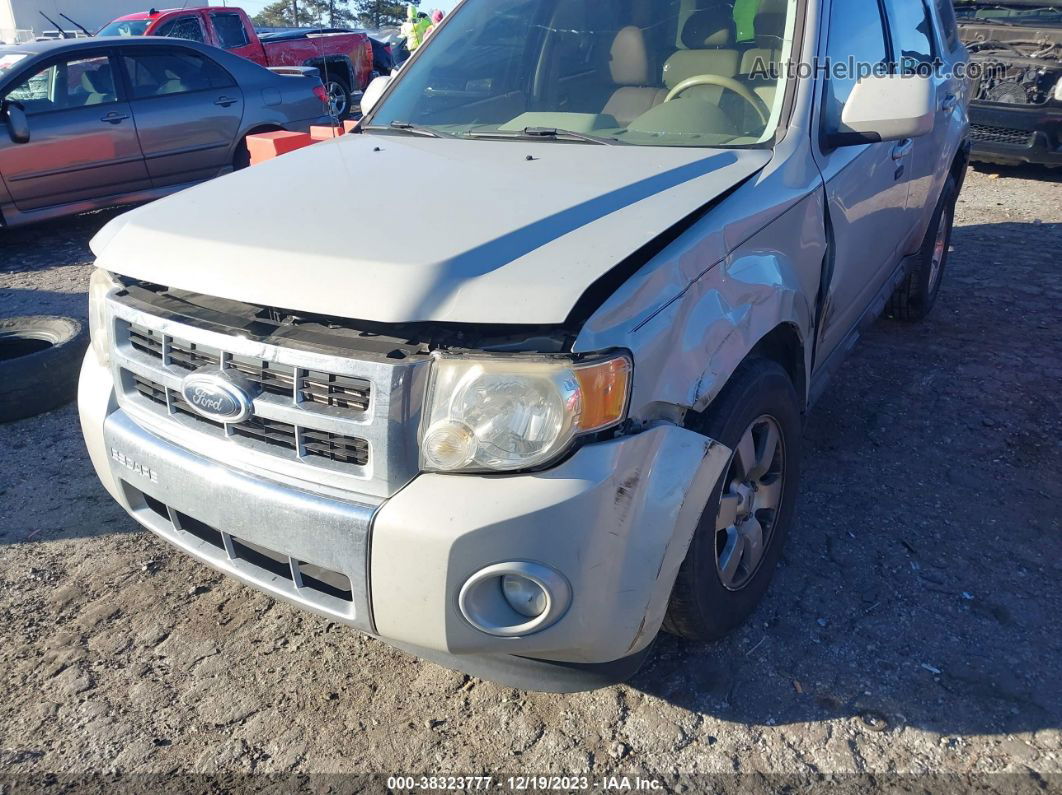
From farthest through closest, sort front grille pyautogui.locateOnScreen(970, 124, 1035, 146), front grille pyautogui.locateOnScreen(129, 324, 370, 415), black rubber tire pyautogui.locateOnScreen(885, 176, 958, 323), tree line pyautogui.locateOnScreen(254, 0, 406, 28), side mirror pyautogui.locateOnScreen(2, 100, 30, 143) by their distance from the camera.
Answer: tree line pyautogui.locateOnScreen(254, 0, 406, 28)
front grille pyautogui.locateOnScreen(970, 124, 1035, 146)
side mirror pyautogui.locateOnScreen(2, 100, 30, 143)
black rubber tire pyautogui.locateOnScreen(885, 176, 958, 323)
front grille pyautogui.locateOnScreen(129, 324, 370, 415)

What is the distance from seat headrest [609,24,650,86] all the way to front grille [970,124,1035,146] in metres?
6.39

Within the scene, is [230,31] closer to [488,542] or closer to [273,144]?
[273,144]

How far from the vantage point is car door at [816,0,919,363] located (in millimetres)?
2826

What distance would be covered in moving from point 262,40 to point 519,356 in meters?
14.7

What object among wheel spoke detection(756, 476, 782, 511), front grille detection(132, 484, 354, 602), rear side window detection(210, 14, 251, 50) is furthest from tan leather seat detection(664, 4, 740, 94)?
rear side window detection(210, 14, 251, 50)

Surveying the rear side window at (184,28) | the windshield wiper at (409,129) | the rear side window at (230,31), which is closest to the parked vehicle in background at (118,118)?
the windshield wiper at (409,129)

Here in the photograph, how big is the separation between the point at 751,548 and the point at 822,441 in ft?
4.53

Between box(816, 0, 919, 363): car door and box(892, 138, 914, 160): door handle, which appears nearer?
box(816, 0, 919, 363): car door

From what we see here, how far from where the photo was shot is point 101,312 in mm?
2410

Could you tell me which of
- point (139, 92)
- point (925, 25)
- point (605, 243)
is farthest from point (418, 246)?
point (139, 92)

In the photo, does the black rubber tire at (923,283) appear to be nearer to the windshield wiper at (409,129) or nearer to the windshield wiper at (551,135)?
the windshield wiper at (551,135)

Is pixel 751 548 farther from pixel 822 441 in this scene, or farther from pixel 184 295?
pixel 184 295

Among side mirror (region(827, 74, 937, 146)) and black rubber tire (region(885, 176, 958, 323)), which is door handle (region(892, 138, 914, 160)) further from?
black rubber tire (region(885, 176, 958, 323))

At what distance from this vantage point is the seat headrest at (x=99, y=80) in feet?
23.8
